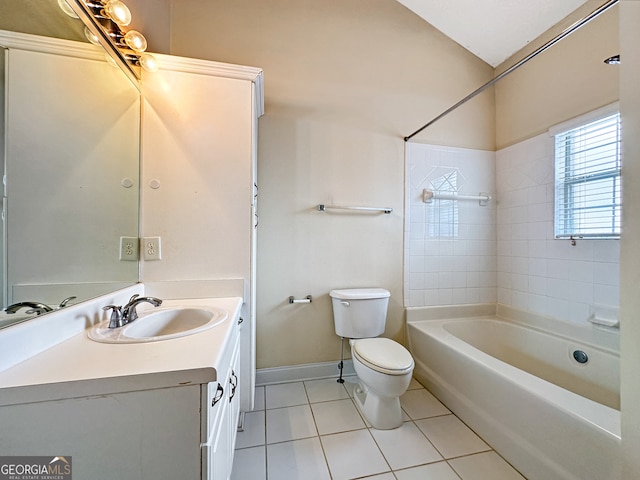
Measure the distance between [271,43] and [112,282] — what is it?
1.88 meters

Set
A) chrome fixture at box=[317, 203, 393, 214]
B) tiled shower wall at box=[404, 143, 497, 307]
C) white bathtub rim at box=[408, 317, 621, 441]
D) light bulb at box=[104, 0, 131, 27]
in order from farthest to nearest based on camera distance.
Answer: tiled shower wall at box=[404, 143, 497, 307]
chrome fixture at box=[317, 203, 393, 214]
light bulb at box=[104, 0, 131, 27]
white bathtub rim at box=[408, 317, 621, 441]

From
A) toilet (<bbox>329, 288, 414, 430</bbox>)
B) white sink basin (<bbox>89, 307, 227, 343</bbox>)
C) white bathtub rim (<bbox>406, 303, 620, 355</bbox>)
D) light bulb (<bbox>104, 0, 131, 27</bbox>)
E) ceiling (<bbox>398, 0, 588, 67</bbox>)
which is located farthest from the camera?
ceiling (<bbox>398, 0, 588, 67</bbox>)

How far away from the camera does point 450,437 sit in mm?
1328

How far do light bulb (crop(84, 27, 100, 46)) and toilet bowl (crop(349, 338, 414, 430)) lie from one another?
202cm

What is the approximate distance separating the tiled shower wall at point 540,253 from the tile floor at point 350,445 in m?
1.14

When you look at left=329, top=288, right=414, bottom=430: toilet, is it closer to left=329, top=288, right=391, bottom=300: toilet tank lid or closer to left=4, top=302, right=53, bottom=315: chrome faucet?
left=329, top=288, right=391, bottom=300: toilet tank lid

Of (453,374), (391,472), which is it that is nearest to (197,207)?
(391,472)

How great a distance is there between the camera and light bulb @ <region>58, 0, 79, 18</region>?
0.87m

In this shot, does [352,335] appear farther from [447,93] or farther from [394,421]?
[447,93]

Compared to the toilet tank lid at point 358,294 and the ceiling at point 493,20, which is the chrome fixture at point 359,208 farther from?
the ceiling at point 493,20

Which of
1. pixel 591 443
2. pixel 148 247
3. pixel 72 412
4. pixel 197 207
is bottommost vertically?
pixel 591 443

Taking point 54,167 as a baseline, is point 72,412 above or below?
below

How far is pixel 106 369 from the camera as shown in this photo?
0.59 meters

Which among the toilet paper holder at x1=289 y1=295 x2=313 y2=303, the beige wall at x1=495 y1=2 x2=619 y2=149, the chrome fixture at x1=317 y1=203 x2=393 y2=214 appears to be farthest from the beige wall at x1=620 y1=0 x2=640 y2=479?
the toilet paper holder at x1=289 y1=295 x2=313 y2=303
